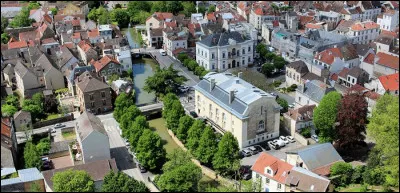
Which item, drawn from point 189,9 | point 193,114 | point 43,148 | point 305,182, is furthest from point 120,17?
point 305,182

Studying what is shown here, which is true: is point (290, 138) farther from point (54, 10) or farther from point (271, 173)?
point (54, 10)

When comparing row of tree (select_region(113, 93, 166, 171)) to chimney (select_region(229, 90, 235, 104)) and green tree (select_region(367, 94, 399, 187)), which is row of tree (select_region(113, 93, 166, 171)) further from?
green tree (select_region(367, 94, 399, 187))

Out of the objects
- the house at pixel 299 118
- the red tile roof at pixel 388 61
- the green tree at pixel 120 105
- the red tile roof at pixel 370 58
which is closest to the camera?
the house at pixel 299 118

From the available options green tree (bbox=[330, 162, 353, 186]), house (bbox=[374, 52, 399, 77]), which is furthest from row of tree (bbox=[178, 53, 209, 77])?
green tree (bbox=[330, 162, 353, 186])

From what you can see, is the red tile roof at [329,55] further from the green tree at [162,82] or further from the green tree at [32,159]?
the green tree at [32,159]

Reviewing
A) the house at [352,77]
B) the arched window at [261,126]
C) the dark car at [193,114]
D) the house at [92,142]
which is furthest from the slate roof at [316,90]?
the house at [92,142]

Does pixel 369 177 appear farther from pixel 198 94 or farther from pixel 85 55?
pixel 85 55
